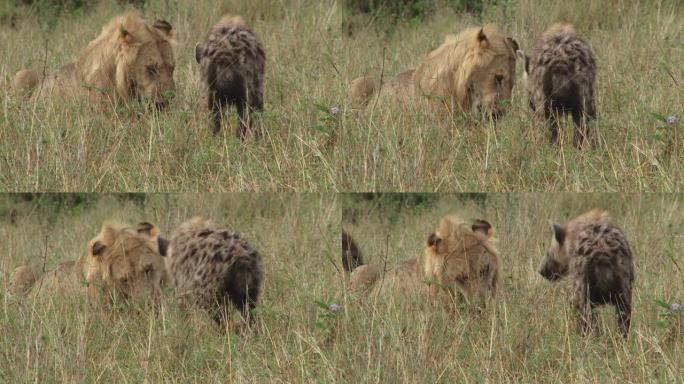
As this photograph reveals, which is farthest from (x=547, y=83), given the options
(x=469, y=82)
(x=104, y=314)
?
(x=104, y=314)

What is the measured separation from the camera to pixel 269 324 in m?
8.80

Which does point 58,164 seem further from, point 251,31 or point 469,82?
point 469,82

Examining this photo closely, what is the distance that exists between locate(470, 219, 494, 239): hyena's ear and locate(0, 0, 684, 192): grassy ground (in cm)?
29

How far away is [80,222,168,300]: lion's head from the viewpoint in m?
9.27

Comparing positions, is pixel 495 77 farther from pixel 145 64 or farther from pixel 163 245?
pixel 163 245

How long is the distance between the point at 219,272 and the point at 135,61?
2.12 meters

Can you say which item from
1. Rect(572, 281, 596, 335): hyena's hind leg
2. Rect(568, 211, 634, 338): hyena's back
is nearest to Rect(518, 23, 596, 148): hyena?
Rect(568, 211, 634, 338): hyena's back

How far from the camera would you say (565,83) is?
936cm

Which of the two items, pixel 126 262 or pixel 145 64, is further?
pixel 145 64

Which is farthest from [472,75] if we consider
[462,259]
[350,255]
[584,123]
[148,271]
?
[148,271]

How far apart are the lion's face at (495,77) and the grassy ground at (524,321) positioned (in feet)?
2.57

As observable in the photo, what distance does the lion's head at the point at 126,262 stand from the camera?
365 inches

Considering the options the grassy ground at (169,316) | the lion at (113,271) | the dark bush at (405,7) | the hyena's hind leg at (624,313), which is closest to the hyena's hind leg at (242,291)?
the grassy ground at (169,316)

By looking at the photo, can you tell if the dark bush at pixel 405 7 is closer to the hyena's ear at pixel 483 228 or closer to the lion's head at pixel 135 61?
the lion's head at pixel 135 61
